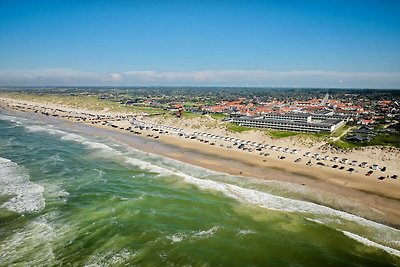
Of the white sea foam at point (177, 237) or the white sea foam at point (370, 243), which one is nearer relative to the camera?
the white sea foam at point (370, 243)

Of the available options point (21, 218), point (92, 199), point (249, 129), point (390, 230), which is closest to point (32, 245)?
point (21, 218)

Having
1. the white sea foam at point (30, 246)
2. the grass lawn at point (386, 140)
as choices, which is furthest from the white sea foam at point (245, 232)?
the grass lawn at point (386, 140)

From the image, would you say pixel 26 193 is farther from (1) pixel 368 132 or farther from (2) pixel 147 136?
(1) pixel 368 132

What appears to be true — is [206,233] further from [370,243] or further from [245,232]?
[370,243]

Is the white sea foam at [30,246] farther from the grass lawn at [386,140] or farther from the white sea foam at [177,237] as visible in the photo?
the grass lawn at [386,140]

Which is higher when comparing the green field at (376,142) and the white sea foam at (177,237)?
the green field at (376,142)

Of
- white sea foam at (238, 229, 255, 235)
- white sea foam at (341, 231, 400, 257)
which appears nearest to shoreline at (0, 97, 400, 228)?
white sea foam at (341, 231, 400, 257)
